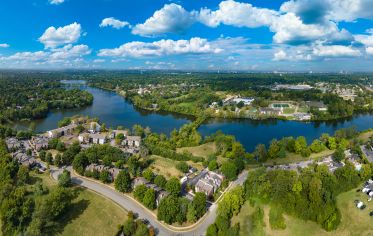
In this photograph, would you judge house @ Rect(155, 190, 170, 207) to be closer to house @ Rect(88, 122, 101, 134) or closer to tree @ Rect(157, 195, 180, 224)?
tree @ Rect(157, 195, 180, 224)

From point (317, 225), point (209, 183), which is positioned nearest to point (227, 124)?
point (209, 183)

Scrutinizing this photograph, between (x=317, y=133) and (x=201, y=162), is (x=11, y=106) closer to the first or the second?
(x=201, y=162)

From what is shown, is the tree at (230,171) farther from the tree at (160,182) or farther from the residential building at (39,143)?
the residential building at (39,143)

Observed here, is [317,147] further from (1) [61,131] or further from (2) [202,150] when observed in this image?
(1) [61,131]

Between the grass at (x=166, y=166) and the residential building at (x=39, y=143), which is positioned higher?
the residential building at (x=39, y=143)

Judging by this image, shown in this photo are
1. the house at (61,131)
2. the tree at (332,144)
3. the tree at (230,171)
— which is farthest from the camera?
the house at (61,131)

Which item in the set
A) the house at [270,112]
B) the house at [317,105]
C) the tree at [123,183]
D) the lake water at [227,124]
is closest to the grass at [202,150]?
the lake water at [227,124]
